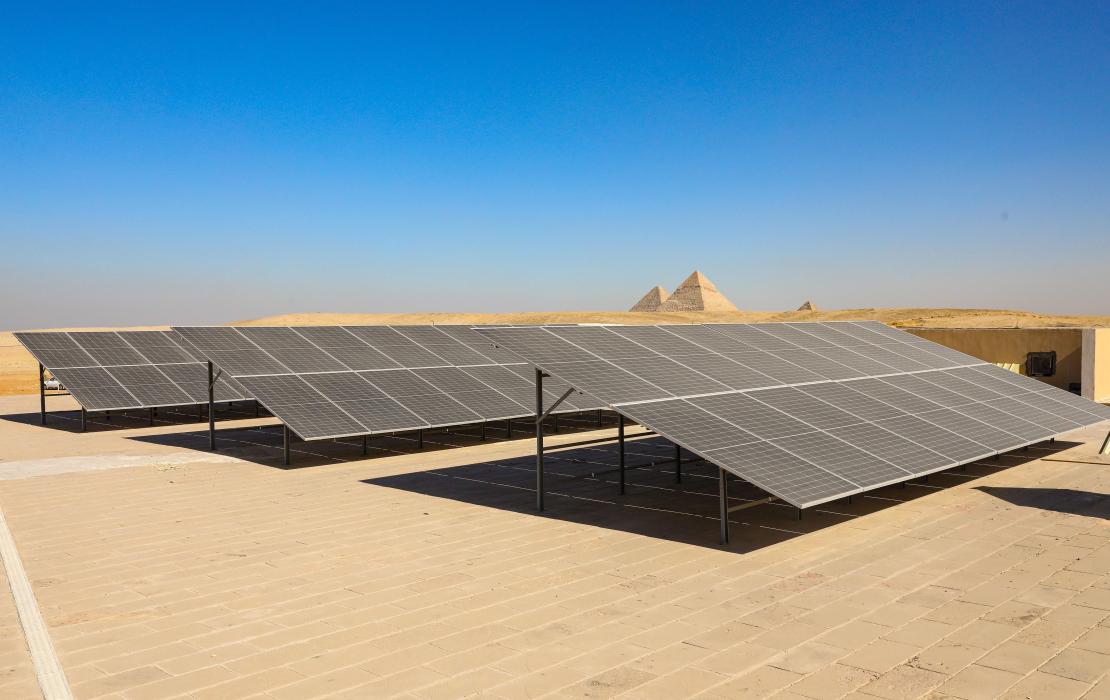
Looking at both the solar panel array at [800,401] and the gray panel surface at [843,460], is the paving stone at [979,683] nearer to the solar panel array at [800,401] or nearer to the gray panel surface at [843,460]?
the solar panel array at [800,401]

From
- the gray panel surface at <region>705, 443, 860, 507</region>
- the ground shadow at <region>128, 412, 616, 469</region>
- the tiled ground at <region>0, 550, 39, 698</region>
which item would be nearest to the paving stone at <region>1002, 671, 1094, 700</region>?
the gray panel surface at <region>705, 443, 860, 507</region>

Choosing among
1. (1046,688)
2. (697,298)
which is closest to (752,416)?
(1046,688)

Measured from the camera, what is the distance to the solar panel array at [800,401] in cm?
1188

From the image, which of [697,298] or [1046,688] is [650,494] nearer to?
[1046,688]

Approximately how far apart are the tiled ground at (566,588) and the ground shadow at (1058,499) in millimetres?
78

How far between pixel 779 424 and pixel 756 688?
6866mm

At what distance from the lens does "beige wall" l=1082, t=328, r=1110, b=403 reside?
29.7 m

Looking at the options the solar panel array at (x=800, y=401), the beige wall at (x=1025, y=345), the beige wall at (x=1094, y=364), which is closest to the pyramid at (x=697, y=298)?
A: the beige wall at (x=1025, y=345)

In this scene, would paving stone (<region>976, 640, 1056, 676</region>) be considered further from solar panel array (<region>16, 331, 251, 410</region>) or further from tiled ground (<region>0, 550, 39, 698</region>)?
solar panel array (<region>16, 331, 251, 410</region>)

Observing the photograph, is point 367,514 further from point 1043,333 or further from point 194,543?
point 1043,333

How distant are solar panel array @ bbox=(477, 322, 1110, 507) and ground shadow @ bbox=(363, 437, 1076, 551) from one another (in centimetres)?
113

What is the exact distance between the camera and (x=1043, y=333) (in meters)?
31.2

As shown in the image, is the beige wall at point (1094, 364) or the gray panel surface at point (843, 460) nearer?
the gray panel surface at point (843, 460)

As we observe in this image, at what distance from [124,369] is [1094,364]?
33.1m
